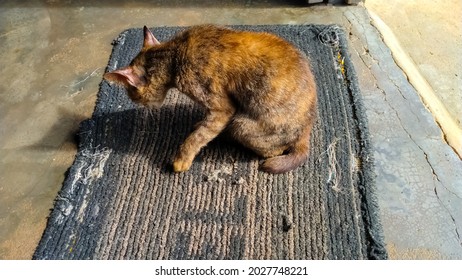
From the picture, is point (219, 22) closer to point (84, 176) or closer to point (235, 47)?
point (235, 47)

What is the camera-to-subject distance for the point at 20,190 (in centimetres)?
305

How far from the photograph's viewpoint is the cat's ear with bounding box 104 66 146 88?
275 centimetres

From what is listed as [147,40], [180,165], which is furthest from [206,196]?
[147,40]

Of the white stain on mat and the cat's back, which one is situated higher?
the cat's back

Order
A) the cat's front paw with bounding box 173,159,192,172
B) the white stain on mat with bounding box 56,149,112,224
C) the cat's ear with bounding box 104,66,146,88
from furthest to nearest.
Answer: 1. the cat's front paw with bounding box 173,159,192,172
2. the white stain on mat with bounding box 56,149,112,224
3. the cat's ear with bounding box 104,66,146,88

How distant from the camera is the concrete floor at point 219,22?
9.21ft

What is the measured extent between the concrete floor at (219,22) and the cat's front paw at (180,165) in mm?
851

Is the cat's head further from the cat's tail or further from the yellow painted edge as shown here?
the yellow painted edge

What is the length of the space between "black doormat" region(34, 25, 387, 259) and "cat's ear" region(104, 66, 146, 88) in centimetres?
54

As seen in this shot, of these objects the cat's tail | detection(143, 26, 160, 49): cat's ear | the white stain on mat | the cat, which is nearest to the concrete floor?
the white stain on mat

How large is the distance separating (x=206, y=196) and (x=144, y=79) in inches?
35.9

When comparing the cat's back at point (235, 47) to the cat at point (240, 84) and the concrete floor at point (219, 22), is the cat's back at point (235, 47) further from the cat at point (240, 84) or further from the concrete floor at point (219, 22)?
the concrete floor at point (219, 22)

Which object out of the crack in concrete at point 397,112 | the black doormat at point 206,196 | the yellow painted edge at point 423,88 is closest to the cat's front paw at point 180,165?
the black doormat at point 206,196

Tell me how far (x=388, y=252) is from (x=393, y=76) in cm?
165
